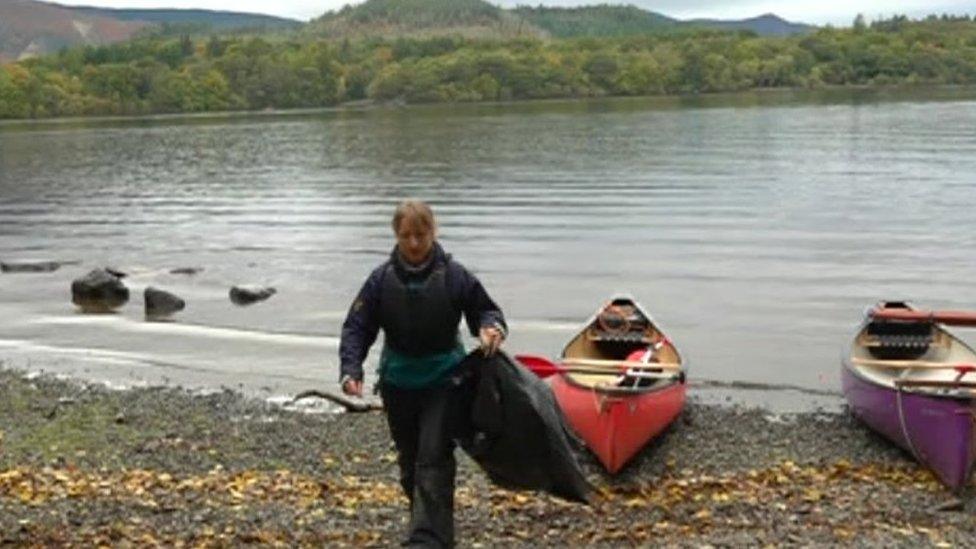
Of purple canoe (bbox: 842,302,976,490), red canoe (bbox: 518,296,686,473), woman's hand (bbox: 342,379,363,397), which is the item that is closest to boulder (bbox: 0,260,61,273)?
red canoe (bbox: 518,296,686,473)

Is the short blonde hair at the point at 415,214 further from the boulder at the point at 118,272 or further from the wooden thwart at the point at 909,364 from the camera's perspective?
the boulder at the point at 118,272

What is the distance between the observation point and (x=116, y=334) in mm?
24719

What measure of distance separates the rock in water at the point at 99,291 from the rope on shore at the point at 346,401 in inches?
467

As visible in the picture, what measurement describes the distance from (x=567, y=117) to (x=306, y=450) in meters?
102

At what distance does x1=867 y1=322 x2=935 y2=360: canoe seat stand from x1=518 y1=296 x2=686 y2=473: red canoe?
286 centimetres

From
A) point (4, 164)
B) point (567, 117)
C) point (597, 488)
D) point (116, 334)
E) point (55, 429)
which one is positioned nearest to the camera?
point (597, 488)

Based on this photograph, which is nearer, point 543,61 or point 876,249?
point 876,249

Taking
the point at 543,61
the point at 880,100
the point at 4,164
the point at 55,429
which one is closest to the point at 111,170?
the point at 4,164

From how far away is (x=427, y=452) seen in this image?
337 inches

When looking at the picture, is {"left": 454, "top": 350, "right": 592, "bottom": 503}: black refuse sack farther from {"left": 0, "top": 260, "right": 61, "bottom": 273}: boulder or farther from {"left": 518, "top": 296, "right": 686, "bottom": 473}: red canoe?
{"left": 0, "top": 260, "right": 61, "bottom": 273}: boulder

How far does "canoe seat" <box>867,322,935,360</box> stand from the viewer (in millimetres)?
16578

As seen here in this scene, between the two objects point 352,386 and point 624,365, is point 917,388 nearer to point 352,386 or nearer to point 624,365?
point 624,365

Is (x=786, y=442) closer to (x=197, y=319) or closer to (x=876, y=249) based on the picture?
(x=197, y=319)

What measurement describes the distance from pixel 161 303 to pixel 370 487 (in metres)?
16.3
